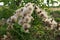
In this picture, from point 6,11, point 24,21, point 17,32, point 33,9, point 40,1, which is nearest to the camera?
point 24,21

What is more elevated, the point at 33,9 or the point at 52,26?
the point at 33,9

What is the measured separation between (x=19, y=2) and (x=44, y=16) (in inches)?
43.6

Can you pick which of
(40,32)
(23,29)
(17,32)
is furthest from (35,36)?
(23,29)

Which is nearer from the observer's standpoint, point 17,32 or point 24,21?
point 24,21

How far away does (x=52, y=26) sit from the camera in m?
A: 3.05

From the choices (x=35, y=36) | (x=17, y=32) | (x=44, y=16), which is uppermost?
(x=44, y=16)

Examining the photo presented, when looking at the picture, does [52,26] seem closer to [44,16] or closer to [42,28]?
[44,16]

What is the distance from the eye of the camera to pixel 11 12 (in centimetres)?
351

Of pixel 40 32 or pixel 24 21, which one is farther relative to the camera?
pixel 40 32

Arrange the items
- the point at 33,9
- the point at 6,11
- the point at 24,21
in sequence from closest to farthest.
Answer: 1. the point at 24,21
2. the point at 33,9
3. the point at 6,11

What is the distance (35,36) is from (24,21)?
0.80 m

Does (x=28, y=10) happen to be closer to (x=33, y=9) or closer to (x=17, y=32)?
(x=33, y=9)

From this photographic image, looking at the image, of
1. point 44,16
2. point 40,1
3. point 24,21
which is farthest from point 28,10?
point 40,1

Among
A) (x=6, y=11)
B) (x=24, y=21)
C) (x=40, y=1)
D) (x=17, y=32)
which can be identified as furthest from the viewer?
(x=40, y=1)
